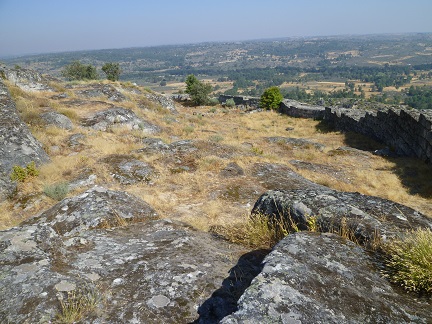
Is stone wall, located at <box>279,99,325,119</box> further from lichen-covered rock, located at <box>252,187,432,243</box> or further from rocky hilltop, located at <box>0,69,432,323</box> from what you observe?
lichen-covered rock, located at <box>252,187,432,243</box>

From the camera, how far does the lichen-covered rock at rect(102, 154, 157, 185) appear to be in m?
9.76

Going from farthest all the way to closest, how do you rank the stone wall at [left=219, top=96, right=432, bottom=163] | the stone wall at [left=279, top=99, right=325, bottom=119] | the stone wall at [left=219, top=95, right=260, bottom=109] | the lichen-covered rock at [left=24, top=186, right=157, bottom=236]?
the stone wall at [left=219, top=95, right=260, bottom=109] < the stone wall at [left=279, top=99, right=325, bottom=119] < the stone wall at [left=219, top=96, right=432, bottom=163] < the lichen-covered rock at [left=24, top=186, right=157, bottom=236]

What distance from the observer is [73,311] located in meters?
2.61

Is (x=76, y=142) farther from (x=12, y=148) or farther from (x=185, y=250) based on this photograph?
(x=185, y=250)

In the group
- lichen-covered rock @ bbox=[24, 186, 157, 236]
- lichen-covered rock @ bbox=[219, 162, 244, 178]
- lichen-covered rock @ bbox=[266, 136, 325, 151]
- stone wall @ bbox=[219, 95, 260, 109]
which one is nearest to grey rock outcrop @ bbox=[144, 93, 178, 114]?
lichen-covered rock @ bbox=[266, 136, 325, 151]

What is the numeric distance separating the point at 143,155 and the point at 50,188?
Result: 390cm

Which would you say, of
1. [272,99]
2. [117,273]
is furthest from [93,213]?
[272,99]

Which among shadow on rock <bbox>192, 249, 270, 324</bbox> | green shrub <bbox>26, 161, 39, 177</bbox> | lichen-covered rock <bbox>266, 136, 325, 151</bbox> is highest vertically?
shadow on rock <bbox>192, 249, 270, 324</bbox>

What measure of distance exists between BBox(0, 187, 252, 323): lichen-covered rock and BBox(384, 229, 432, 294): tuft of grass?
1.43 m

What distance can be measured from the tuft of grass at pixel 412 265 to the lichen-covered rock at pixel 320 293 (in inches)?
5.6

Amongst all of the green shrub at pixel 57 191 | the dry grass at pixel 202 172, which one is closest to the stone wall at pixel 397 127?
the dry grass at pixel 202 172

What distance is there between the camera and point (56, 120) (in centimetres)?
1419

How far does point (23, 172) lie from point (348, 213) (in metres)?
8.89

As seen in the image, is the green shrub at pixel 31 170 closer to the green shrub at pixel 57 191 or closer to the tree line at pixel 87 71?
the green shrub at pixel 57 191
